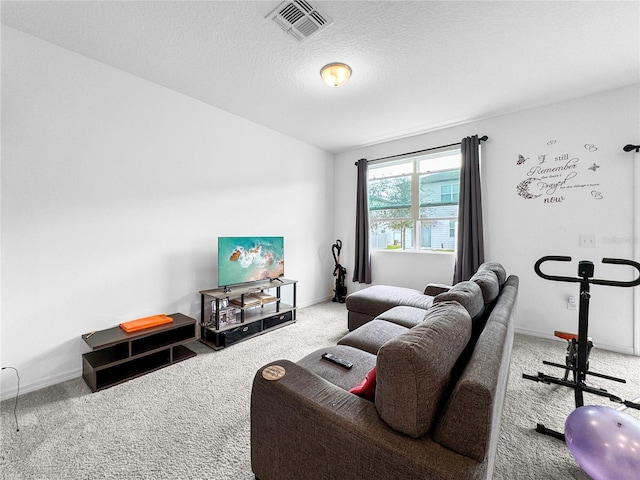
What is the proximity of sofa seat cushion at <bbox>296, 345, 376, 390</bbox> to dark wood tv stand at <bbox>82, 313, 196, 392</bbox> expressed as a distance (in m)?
1.50

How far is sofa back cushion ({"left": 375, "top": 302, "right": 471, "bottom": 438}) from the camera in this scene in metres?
0.87

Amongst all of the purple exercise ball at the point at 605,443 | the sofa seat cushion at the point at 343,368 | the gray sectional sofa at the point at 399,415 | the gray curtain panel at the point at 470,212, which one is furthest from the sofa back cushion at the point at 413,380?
the gray curtain panel at the point at 470,212

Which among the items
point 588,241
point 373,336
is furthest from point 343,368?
point 588,241

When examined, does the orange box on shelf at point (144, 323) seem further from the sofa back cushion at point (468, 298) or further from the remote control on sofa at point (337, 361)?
the sofa back cushion at point (468, 298)

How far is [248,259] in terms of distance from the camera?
10.9ft

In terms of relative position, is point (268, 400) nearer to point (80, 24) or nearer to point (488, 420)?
point (488, 420)

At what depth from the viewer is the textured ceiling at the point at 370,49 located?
73.3 inches

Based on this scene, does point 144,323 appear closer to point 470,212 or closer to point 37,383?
point 37,383

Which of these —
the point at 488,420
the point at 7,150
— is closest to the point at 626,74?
the point at 488,420

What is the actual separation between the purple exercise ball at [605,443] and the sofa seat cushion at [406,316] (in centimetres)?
114

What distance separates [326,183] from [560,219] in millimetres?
3348

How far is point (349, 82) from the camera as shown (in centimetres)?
272

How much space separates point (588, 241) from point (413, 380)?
3442 mm

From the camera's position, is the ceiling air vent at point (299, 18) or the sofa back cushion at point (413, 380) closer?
the sofa back cushion at point (413, 380)
